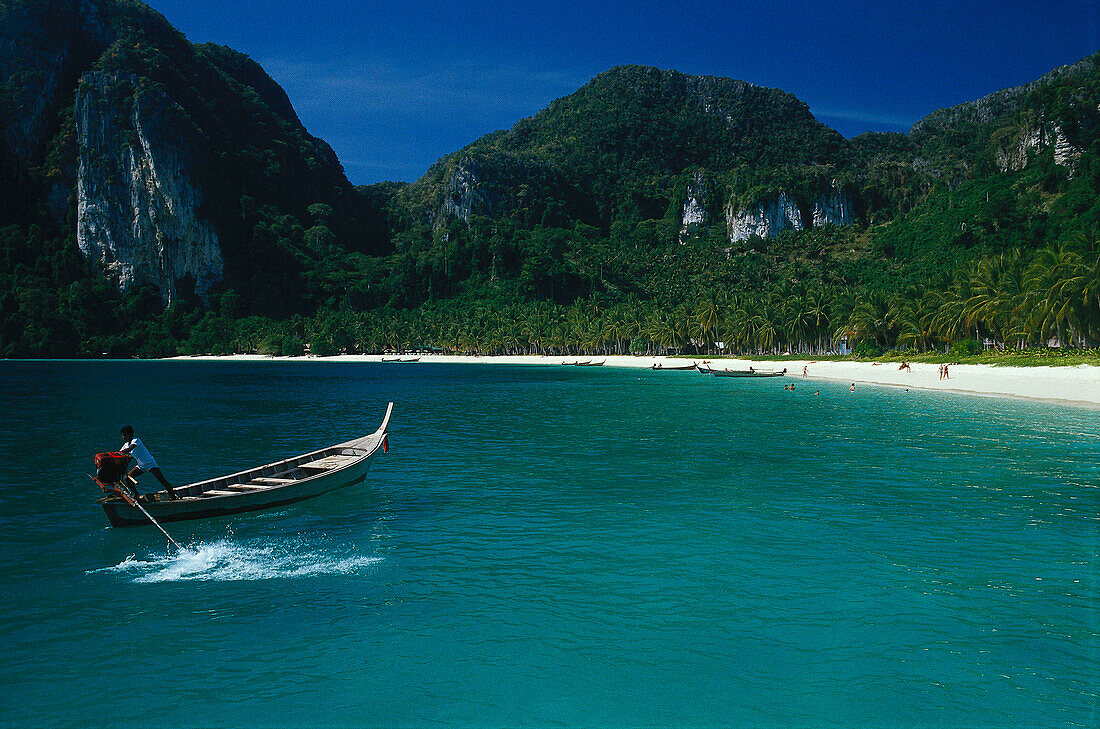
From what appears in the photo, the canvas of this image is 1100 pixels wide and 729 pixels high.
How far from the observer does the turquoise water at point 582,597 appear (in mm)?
8539

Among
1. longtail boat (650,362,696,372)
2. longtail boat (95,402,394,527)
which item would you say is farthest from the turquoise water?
longtail boat (650,362,696,372)

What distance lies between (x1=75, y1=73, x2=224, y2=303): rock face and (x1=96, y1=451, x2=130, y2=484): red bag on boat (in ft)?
697

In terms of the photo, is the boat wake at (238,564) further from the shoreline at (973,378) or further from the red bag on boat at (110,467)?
the shoreline at (973,378)

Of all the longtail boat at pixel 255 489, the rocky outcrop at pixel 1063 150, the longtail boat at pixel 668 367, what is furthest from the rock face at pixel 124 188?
the rocky outcrop at pixel 1063 150

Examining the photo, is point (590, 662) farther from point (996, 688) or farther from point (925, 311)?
point (925, 311)

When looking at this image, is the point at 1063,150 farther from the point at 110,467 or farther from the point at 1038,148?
the point at 110,467

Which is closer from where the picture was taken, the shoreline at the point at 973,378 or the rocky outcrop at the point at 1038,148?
the shoreline at the point at 973,378

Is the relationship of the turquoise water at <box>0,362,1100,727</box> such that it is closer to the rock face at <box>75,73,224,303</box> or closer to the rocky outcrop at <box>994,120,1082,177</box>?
the rocky outcrop at <box>994,120,1082,177</box>

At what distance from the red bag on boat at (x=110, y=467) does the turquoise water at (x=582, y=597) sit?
5.68ft

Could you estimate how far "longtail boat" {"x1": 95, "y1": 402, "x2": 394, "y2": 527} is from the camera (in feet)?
53.1

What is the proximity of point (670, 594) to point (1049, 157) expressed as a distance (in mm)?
186983

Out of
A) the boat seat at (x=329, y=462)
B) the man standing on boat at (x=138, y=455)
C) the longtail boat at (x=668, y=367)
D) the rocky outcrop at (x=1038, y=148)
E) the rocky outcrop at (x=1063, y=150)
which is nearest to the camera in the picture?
the man standing on boat at (x=138, y=455)

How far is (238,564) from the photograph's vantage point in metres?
14.3

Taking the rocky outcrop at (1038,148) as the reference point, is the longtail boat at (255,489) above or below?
below
